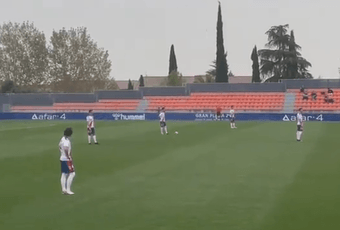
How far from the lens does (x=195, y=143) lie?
2923 cm

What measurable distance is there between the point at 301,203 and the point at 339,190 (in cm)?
221

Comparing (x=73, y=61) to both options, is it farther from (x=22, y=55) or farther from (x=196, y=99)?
(x=196, y=99)

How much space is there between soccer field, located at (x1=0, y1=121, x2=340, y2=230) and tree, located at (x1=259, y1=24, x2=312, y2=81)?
56861mm

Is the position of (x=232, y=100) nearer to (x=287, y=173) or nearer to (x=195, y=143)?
(x=195, y=143)

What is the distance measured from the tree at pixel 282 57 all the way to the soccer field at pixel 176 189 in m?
56.9

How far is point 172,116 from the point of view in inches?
2355

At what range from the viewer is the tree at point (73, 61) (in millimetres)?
88688

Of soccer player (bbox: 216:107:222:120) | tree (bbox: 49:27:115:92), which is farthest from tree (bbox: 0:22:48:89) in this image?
soccer player (bbox: 216:107:222:120)

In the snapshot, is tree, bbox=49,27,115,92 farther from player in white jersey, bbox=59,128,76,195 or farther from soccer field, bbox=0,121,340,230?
player in white jersey, bbox=59,128,76,195

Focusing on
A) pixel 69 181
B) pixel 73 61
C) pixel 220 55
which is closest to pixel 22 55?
pixel 73 61

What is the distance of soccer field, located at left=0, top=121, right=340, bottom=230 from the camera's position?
11055 mm

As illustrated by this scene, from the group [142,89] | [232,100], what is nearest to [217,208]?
[232,100]

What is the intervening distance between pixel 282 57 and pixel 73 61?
A: 1336 inches

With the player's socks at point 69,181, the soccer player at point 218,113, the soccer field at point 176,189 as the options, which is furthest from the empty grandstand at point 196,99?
the player's socks at point 69,181
